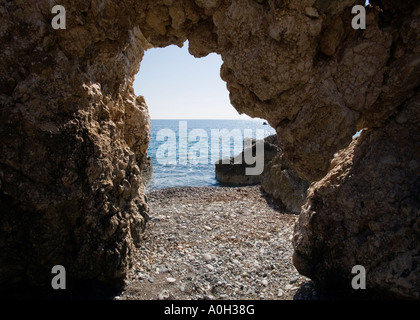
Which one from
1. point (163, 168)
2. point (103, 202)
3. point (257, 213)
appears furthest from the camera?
point (163, 168)

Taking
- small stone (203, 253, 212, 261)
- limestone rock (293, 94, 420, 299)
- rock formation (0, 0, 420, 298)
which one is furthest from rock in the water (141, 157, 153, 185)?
limestone rock (293, 94, 420, 299)

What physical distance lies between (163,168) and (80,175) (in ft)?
85.2

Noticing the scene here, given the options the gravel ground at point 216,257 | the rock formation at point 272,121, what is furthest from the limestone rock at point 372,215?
the gravel ground at point 216,257

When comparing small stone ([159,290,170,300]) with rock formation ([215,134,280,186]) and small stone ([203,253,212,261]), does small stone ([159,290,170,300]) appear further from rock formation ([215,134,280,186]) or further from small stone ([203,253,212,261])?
rock formation ([215,134,280,186])

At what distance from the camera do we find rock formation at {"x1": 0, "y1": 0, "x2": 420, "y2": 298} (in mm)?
4605

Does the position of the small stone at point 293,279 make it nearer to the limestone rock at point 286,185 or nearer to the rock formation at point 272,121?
the rock formation at point 272,121

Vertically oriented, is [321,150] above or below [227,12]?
below

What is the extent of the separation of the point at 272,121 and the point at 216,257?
13.8ft

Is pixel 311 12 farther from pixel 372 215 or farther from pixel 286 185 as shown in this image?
pixel 286 185

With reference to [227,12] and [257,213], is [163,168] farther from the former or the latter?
[227,12]

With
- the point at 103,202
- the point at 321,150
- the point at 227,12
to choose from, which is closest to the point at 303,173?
the point at 321,150

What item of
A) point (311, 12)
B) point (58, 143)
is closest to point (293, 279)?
point (311, 12)

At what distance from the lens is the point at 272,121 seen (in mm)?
5785

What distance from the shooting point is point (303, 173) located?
6.11 m
